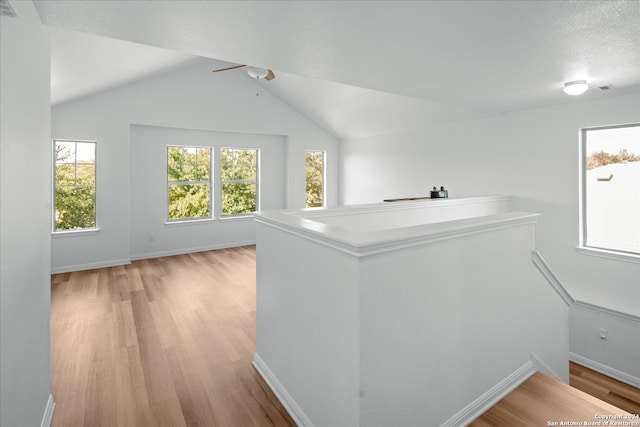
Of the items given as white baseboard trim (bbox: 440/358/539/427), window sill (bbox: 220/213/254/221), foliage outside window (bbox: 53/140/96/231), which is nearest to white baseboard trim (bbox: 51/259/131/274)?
foliage outside window (bbox: 53/140/96/231)

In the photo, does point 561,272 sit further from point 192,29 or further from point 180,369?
point 192,29

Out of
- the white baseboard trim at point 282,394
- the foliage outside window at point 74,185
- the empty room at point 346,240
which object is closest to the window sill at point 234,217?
the empty room at point 346,240

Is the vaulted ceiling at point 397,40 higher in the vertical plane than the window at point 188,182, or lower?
higher

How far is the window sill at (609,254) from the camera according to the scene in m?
3.65

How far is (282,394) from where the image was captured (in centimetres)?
220

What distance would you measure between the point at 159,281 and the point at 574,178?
18.3 feet

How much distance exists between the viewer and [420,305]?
1714mm

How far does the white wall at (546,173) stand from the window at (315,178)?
7.97 feet

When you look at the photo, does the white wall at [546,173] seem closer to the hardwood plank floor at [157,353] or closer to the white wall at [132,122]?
the white wall at [132,122]

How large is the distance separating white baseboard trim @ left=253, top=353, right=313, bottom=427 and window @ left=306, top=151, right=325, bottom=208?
220 inches

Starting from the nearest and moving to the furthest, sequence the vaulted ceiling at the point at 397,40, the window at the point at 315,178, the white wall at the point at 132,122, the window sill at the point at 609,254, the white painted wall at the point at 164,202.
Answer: the vaulted ceiling at the point at 397,40 < the window sill at the point at 609,254 < the white wall at the point at 132,122 < the white painted wall at the point at 164,202 < the window at the point at 315,178

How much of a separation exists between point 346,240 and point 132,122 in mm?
5419

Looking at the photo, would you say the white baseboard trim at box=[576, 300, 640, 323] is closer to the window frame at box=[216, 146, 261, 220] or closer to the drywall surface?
the drywall surface

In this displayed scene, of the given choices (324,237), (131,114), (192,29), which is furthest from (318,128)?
(324,237)
